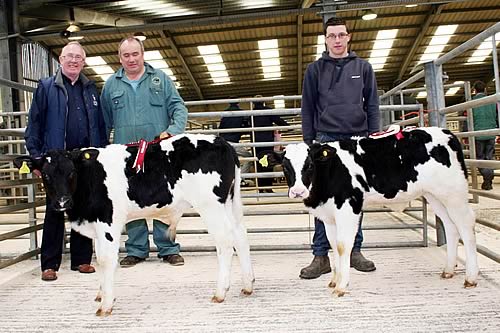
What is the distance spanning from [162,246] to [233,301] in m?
1.51

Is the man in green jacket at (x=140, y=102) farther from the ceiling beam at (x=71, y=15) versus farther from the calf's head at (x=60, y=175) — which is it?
the ceiling beam at (x=71, y=15)

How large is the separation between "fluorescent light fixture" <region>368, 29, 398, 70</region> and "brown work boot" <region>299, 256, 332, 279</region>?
14456 mm

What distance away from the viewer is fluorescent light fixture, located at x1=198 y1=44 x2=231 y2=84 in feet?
56.1

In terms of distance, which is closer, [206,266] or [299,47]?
[206,266]

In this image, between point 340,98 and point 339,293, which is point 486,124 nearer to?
point 340,98

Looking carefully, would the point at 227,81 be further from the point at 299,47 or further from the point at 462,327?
the point at 462,327

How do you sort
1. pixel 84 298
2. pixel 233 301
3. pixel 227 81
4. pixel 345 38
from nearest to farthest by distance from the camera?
pixel 233 301, pixel 84 298, pixel 345 38, pixel 227 81

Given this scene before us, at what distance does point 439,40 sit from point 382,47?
6.47 feet

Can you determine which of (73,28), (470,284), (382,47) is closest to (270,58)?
(382,47)

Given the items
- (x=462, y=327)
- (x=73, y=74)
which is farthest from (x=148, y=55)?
(x=462, y=327)

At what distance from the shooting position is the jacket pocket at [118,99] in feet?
13.6

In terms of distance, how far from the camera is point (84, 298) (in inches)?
137

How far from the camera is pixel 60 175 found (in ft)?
10.5

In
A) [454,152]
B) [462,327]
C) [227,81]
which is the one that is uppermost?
[227,81]
